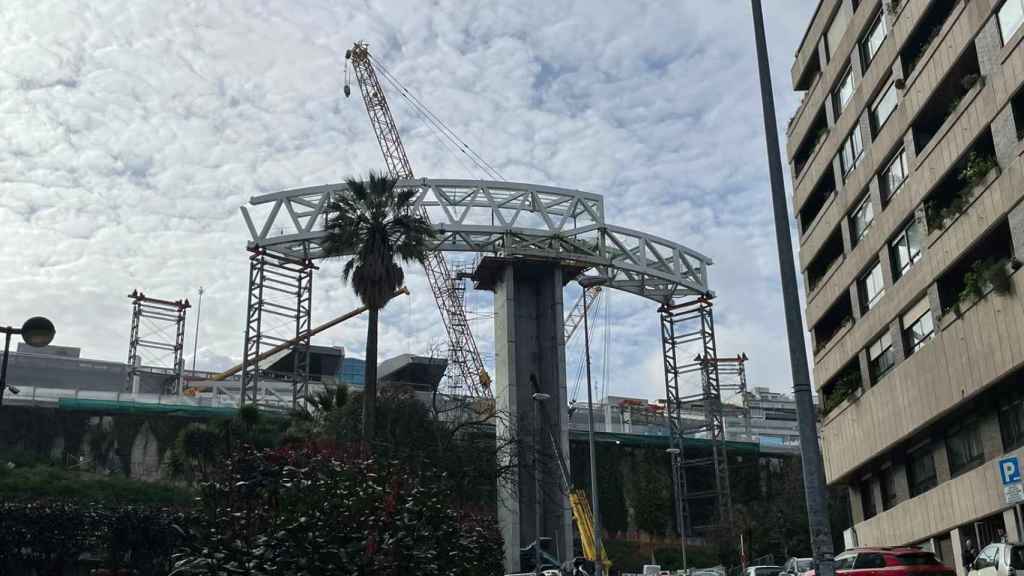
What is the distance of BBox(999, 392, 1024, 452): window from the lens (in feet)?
91.2

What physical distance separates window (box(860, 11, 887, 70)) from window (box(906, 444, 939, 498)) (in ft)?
44.3

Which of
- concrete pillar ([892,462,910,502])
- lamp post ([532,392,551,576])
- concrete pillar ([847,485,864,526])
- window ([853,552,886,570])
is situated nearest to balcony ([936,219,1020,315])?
concrete pillar ([892,462,910,502])

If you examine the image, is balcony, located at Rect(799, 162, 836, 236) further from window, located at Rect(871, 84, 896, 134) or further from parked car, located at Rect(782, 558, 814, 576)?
parked car, located at Rect(782, 558, 814, 576)

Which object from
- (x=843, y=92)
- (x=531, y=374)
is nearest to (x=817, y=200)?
(x=843, y=92)

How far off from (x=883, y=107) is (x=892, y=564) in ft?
59.3

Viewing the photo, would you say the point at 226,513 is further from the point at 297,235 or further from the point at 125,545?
the point at 297,235

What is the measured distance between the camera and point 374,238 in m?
38.8

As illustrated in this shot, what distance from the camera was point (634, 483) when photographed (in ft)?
319

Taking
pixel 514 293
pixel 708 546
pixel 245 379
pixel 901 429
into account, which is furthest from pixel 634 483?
pixel 901 429

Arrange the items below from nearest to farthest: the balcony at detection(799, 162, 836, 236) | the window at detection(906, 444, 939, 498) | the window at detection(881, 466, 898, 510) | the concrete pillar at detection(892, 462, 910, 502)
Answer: the window at detection(906, 444, 939, 498) < the concrete pillar at detection(892, 462, 910, 502) < the window at detection(881, 466, 898, 510) < the balcony at detection(799, 162, 836, 236)

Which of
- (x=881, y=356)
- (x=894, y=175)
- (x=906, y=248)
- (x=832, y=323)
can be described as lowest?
(x=881, y=356)

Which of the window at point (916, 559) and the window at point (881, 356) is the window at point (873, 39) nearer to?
the window at point (881, 356)

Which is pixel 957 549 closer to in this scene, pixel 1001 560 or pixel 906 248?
pixel 906 248

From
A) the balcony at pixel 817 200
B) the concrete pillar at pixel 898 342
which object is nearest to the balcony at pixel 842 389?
the concrete pillar at pixel 898 342
